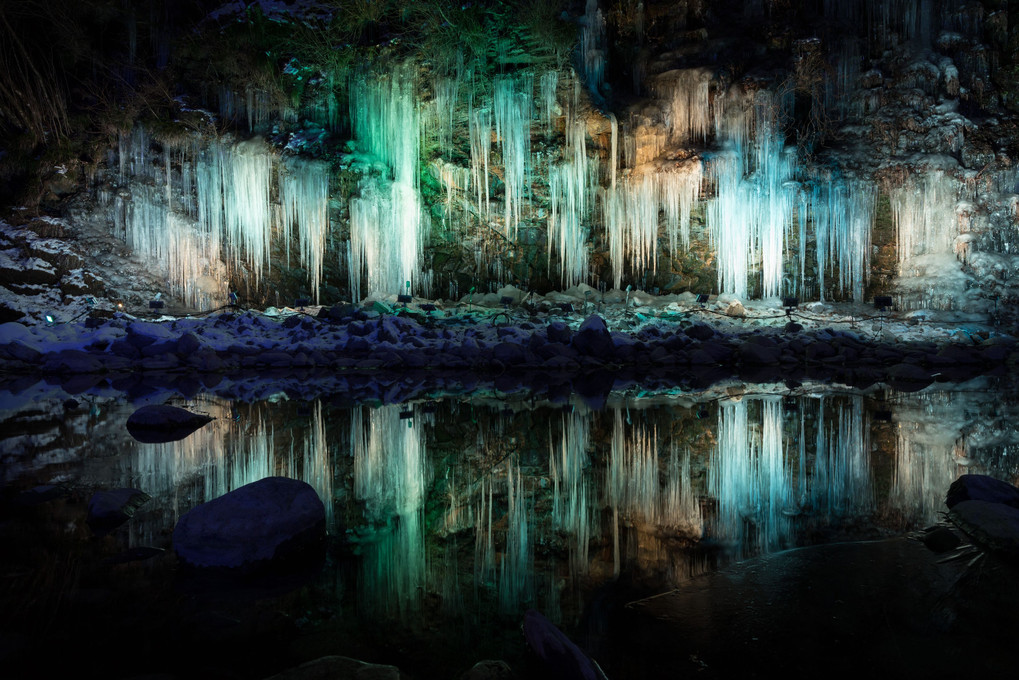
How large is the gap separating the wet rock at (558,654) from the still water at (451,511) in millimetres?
82

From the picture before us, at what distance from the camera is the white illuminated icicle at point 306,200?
47.7 feet

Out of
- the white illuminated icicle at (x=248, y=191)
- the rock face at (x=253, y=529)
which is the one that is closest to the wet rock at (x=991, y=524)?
the rock face at (x=253, y=529)

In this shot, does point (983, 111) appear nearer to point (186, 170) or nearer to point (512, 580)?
point (512, 580)

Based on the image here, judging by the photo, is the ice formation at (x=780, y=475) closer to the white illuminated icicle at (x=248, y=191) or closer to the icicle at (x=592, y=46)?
the icicle at (x=592, y=46)

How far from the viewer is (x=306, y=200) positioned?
14.7m

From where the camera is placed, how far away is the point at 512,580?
2.26 meters

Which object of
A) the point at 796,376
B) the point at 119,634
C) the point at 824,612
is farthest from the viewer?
the point at 796,376

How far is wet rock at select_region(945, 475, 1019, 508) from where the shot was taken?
3.01m

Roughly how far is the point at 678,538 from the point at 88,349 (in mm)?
11772

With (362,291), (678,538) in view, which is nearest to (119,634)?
(678,538)

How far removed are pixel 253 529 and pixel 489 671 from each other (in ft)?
3.91

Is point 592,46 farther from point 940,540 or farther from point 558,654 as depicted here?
point 558,654

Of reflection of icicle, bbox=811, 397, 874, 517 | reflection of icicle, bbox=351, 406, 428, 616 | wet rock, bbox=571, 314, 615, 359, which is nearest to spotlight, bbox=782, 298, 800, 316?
wet rock, bbox=571, 314, 615, 359

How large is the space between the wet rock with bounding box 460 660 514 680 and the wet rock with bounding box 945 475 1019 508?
8.10ft
